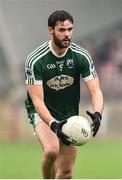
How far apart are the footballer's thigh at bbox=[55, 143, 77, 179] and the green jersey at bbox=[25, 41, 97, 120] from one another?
383 millimetres

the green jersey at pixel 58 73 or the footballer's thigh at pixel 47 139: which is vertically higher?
the green jersey at pixel 58 73

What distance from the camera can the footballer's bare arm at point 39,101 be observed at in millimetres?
9016

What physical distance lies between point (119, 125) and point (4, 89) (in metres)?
3.54

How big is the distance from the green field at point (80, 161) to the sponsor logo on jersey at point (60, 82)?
4.68 meters

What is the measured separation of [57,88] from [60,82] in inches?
3.8

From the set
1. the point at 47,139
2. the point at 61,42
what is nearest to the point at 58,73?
the point at 61,42

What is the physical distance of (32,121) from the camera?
9.62 metres

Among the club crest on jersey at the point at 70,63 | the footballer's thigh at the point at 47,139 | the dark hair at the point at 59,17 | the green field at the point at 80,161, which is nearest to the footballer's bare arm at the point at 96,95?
the club crest on jersey at the point at 70,63

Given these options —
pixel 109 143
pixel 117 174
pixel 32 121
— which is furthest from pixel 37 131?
pixel 109 143

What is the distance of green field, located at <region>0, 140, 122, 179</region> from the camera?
49.0ft

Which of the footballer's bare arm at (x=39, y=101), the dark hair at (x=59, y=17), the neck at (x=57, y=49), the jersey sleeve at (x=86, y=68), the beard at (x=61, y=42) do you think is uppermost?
the dark hair at (x=59, y=17)

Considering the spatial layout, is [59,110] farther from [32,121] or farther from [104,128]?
[104,128]

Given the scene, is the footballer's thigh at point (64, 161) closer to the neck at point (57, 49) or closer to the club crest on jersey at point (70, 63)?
the club crest on jersey at point (70, 63)

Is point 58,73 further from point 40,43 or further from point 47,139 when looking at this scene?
point 40,43
